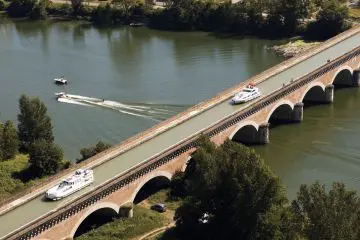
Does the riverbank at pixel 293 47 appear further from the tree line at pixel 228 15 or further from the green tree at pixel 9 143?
the green tree at pixel 9 143

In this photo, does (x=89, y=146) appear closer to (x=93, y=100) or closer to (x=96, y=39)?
(x=93, y=100)

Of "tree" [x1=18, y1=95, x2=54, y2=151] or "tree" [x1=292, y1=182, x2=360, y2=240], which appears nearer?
A: "tree" [x1=292, y1=182, x2=360, y2=240]

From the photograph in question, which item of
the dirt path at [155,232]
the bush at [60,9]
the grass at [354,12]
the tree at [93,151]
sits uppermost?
the bush at [60,9]

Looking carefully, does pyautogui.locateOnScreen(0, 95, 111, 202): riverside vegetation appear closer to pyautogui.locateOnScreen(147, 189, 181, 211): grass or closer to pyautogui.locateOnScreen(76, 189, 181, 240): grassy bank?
pyautogui.locateOnScreen(147, 189, 181, 211): grass

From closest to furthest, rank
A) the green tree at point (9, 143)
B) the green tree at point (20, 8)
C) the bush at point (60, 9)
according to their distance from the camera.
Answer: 1. the green tree at point (9, 143)
2. the bush at point (60, 9)
3. the green tree at point (20, 8)

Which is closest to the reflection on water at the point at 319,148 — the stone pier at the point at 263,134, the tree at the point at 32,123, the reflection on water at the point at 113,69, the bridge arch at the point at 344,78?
the stone pier at the point at 263,134

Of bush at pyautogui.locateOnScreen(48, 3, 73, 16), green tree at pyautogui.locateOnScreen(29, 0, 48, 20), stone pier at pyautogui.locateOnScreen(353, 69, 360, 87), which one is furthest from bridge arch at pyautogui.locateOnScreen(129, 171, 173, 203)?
bush at pyautogui.locateOnScreen(48, 3, 73, 16)

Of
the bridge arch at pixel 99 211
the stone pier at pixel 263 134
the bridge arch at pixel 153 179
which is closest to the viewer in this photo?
the bridge arch at pixel 99 211

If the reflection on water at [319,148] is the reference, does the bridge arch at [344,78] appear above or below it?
above
